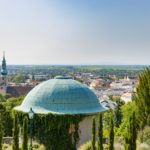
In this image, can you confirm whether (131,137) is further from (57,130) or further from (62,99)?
(62,99)

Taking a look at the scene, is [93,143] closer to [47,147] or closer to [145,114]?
[47,147]

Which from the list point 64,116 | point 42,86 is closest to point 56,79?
point 42,86

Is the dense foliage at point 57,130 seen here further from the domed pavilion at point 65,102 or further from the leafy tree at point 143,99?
the leafy tree at point 143,99

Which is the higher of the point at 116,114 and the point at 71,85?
the point at 71,85

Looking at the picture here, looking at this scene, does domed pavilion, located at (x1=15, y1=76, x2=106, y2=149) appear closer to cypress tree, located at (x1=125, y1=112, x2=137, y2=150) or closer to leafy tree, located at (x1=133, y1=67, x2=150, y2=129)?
cypress tree, located at (x1=125, y1=112, x2=137, y2=150)

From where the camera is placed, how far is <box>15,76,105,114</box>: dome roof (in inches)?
902

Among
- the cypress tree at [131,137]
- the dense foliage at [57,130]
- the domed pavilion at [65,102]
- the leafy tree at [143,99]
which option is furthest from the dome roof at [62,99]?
the leafy tree at [143,99]

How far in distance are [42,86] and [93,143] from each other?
477 cm

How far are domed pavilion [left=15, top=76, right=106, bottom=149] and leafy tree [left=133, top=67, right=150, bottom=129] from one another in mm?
13729

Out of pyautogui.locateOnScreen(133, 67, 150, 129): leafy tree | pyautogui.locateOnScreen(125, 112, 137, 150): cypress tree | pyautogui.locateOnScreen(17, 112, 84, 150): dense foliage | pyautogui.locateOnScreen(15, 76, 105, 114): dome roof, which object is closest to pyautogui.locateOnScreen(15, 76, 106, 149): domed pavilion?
pyautogui.locateOnScreen(15, 76, 105, 114): dome roof

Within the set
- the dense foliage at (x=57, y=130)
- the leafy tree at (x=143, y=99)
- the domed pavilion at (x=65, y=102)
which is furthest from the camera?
the leafy tree at (x=143, y=99)

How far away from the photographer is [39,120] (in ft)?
74.5

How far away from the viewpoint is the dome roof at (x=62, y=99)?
75.2 ft

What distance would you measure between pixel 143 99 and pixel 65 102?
16.1 m
